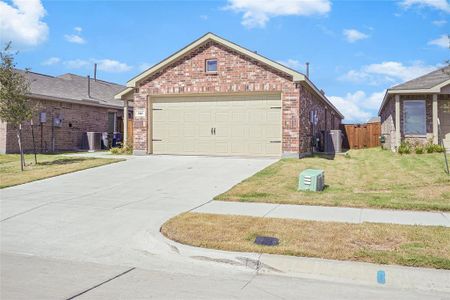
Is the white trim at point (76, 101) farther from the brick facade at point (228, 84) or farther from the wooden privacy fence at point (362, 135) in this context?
the wooden privacy fence at point (362, 135)

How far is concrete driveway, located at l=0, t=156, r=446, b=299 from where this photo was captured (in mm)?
4949

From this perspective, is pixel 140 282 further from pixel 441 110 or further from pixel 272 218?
pixel 441 110

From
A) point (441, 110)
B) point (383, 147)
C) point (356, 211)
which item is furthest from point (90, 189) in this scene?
point (383, 147)

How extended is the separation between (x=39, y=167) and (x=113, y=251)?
1163 cm

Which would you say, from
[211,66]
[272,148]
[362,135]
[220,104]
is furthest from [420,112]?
[211,66]

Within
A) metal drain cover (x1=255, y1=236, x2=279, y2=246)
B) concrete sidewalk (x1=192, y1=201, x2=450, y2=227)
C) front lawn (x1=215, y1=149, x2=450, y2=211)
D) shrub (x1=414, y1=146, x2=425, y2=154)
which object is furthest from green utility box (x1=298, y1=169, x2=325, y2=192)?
shrub (x1=414, y1=146, x2=425, y2=154)

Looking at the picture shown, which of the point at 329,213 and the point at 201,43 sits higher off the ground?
the point at 201,43

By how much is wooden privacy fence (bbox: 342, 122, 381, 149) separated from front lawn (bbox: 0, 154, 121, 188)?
19519 mm

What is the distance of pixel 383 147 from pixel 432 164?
1105cm

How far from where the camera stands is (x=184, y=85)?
62.8ft

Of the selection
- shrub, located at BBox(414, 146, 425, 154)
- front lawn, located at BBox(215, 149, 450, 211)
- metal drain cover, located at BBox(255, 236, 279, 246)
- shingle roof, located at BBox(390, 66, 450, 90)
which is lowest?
metal drain cover, located at BBox(255, 236, 279, 246)

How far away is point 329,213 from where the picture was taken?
8.70 metres

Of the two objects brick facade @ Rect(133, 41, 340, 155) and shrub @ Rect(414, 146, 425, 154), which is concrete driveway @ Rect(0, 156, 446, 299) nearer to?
brick facade @ Rect(133, 41, 340, 155)

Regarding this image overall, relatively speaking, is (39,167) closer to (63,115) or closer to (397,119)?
(63,115)
